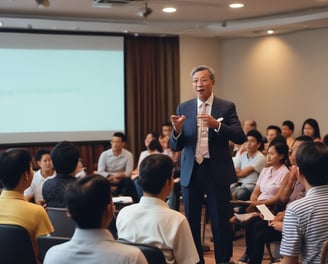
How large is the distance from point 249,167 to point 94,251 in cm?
396

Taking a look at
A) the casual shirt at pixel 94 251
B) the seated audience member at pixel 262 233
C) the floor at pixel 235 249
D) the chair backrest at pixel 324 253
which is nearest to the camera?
the casual shirt at pixel 94 251

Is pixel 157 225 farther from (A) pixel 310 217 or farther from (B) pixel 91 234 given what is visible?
(A) pixel 310 217

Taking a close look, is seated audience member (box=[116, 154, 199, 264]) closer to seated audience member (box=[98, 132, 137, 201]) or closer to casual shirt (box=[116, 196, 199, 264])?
casual shirt (box=[116, 196, 199, 264])

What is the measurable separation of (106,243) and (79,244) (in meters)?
0.09

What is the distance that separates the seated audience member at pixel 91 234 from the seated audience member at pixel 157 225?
45 cm

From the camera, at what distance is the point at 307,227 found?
1.98m

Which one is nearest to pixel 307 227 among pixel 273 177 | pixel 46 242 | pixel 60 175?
pixel 46 242

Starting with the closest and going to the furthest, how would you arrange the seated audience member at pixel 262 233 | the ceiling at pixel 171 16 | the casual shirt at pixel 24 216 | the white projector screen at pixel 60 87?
the casual shirt at pixel 24 216 < the seated audience member at pixel 262 233 < the ceiling at pixel 171 16 < the white projector screen at pixel 60 87

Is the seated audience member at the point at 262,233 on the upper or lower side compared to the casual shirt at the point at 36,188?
lower

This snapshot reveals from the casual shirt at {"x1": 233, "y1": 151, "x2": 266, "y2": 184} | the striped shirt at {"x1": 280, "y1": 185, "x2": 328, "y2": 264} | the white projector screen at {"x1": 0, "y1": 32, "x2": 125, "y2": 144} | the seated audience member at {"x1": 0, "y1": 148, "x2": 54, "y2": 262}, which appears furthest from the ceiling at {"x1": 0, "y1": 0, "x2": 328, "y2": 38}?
the striped shirt at {"x1": 280, "y1": 185, "x2": 328, "y2": 264}

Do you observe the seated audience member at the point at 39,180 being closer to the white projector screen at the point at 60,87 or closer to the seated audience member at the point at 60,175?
the seated audience member at the point at 60,175

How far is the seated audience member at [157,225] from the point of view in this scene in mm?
2023

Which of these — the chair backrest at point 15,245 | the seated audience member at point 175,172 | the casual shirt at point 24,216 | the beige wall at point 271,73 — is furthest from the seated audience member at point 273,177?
the beige wall at point 271,73

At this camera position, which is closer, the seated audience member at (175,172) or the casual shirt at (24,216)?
the casual shirt at (24,216)
